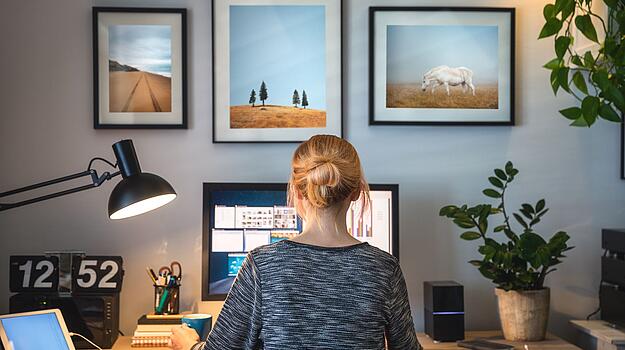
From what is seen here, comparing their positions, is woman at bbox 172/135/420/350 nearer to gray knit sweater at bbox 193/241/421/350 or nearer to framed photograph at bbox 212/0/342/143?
gray knit sweater at bbox 193/241/421/350

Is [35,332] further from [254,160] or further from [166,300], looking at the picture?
[254,160]

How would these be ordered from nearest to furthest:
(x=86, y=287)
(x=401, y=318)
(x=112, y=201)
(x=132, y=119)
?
1. (x=401, y=318)
2. (x=112, y=201)
3. (x=86, y=287)
4. (x=132, y=119)

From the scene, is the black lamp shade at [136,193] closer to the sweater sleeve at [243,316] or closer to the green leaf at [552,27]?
the sweater sleeve at [243,316]

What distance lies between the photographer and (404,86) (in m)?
2.92

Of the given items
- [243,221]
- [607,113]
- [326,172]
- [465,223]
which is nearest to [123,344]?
[243,221]

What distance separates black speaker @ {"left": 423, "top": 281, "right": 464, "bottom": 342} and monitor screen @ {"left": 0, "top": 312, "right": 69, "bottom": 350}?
3.74ft

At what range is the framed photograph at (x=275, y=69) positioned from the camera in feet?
Answer: 9.43

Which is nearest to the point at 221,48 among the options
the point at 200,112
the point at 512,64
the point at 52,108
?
the point at 200,112

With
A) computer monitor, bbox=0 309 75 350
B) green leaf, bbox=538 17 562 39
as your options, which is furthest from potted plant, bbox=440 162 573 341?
computer monitor, bbox=0 309 75 350

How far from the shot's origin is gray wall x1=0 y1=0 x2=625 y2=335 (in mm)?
2867

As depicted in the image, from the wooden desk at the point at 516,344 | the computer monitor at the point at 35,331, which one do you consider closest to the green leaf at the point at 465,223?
the wooden desk at the point at 516,344

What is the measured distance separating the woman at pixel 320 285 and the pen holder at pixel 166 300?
953 millimetres

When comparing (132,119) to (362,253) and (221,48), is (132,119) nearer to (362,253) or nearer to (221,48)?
(221,48)

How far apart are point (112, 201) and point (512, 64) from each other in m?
1.49
